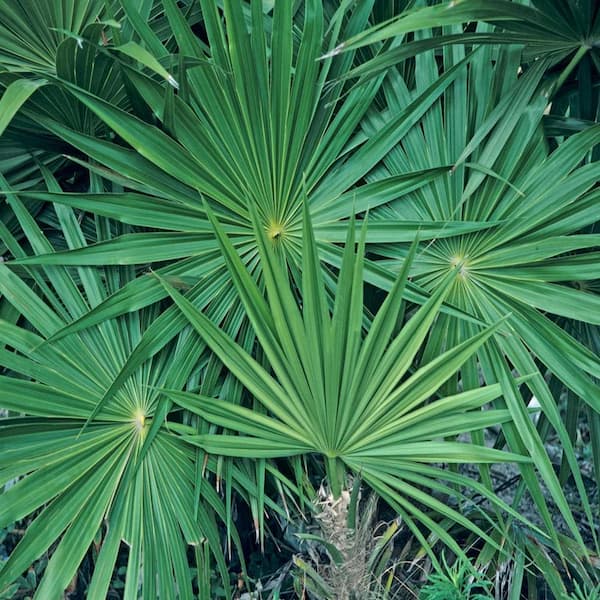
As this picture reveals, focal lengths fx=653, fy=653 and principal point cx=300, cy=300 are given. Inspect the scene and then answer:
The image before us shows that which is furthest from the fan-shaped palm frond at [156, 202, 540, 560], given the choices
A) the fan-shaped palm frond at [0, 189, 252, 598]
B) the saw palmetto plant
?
the fan-shaped palm frond at [0, 189, 252, 598]

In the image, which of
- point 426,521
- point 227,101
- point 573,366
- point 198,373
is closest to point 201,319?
point 198,373

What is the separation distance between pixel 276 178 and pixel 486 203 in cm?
46

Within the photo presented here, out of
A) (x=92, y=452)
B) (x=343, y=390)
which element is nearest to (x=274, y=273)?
(x=343, y=390)

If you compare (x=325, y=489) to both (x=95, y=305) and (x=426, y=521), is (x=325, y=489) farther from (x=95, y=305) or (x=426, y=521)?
(x=95, y=305)

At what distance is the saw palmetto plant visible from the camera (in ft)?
4.17

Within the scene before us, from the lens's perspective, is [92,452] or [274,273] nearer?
[274,273]

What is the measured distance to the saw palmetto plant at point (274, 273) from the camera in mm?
1271

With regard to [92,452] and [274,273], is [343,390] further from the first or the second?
[92,452]

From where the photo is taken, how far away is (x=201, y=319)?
127 cm

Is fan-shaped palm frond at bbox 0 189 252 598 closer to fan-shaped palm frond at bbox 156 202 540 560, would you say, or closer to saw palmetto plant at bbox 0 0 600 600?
saw palmetto plant at bbox 0 0 600 600

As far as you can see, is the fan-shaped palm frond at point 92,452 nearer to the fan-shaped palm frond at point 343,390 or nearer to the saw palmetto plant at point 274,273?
the saw palmetto plant at point 274,273

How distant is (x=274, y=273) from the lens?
1224 mm

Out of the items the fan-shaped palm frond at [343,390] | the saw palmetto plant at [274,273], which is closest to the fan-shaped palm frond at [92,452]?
the saw palmetto plant at [274,273]

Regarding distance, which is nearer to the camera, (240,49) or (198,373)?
(240,49)
